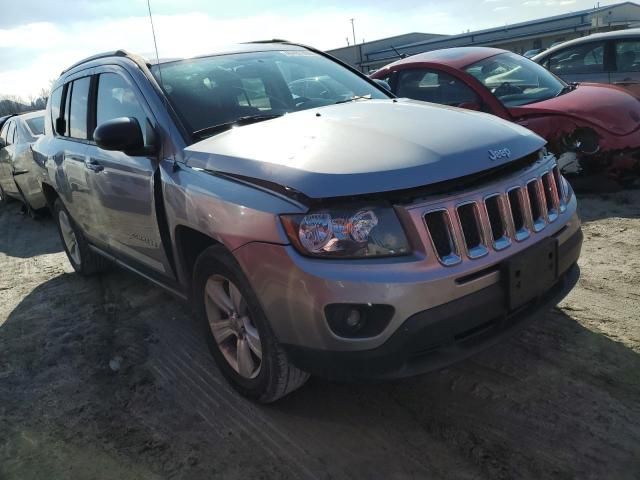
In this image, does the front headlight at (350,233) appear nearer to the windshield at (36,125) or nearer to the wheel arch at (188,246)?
the wheel arch at (188,246)

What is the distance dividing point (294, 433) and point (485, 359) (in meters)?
1.14

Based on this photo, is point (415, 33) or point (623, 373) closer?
point (623, 373)

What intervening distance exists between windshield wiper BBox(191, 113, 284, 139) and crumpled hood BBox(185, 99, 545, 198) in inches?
4.2

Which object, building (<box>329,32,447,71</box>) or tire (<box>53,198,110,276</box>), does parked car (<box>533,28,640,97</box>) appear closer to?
tire (<box>53,198,110,276</box>)

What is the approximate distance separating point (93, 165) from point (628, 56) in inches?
287

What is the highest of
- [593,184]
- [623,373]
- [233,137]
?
[233,137]

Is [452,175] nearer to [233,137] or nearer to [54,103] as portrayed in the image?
[233,137]

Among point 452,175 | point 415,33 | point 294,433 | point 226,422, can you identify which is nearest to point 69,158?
point 226,422

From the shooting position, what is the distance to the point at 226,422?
2.79m

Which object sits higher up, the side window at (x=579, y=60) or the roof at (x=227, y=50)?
the roof at (x=227, y=50)

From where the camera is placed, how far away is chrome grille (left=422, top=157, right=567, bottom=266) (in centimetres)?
225

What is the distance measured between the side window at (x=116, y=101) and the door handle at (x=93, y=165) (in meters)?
0.32

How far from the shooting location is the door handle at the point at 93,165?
12.6 ft

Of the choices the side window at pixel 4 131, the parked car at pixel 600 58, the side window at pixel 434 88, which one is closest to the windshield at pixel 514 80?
the side window at pixel 434 88
